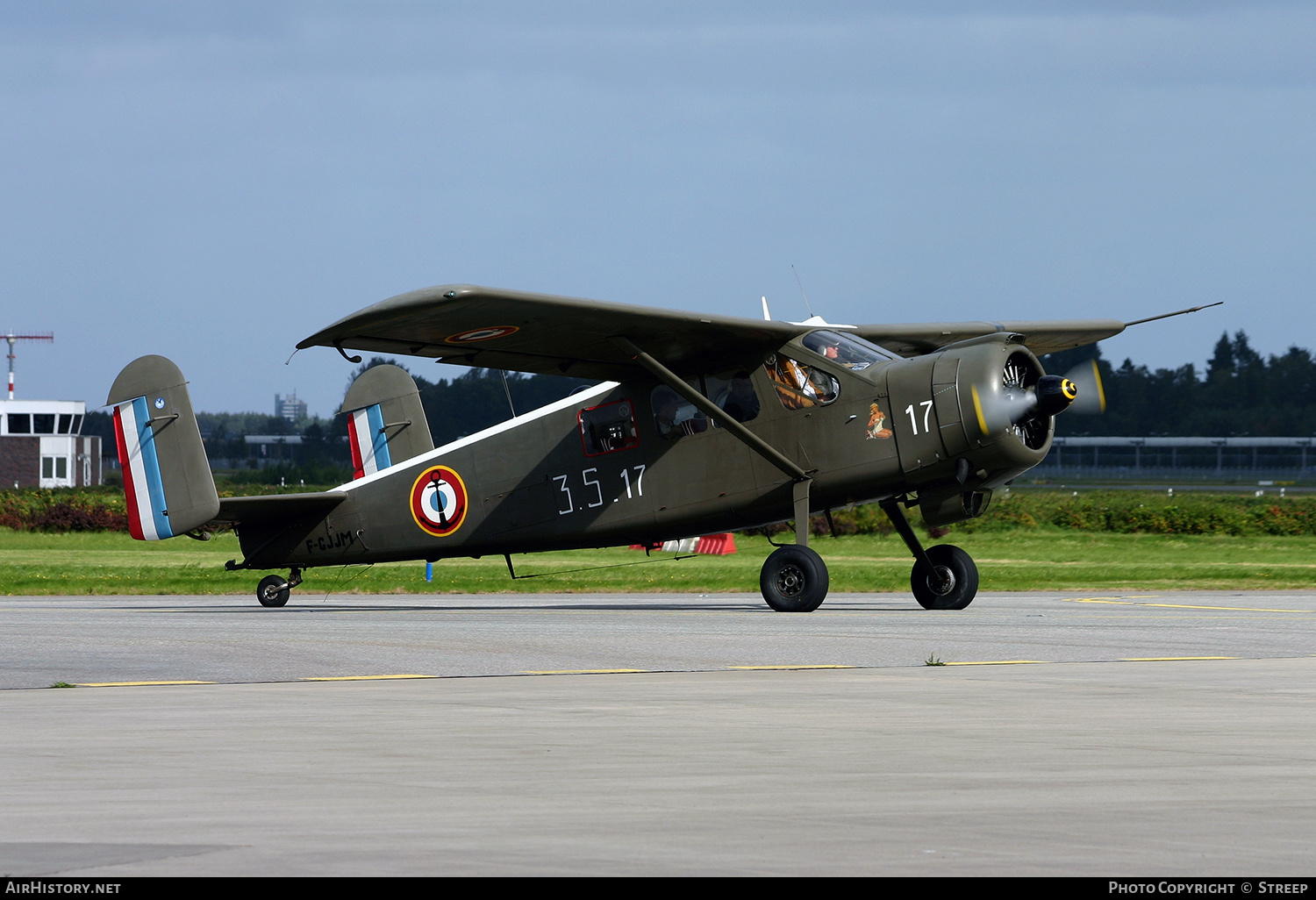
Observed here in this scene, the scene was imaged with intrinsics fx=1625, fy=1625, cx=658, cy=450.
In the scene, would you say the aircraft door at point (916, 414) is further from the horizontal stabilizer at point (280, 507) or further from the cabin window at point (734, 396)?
the horizontal stabilizer at point (280, 507)

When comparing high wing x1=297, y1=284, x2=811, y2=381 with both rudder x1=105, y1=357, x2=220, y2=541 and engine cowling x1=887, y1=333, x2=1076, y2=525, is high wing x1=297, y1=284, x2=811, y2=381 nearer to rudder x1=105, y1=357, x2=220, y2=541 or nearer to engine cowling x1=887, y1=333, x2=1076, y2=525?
engine cowling x1=887, y1=333, x2=1076, y2=525

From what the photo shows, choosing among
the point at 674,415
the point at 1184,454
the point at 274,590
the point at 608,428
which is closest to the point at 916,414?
the point at 674,415

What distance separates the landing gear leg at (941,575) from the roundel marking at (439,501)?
5.66m

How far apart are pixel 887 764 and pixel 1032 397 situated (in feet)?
37.4

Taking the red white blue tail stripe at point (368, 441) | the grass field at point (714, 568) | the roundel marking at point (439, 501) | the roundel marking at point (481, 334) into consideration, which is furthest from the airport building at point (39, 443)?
the roundel marking at point (481, 334)

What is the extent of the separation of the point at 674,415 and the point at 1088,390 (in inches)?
194

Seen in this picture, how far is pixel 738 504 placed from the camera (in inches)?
765

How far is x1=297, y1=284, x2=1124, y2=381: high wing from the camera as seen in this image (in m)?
16.5

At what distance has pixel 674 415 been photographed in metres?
19.9

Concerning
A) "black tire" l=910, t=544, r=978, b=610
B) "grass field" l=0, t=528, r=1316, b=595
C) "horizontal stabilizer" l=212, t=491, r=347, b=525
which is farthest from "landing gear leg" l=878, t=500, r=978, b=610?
"horizontal stabilizer" l=212, t=491, r=347, b=525

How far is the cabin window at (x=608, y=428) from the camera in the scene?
20203 millimetres

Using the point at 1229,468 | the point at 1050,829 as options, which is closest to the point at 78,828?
the point at 1050,829

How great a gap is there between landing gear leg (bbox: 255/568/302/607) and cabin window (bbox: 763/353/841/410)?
7946 mm

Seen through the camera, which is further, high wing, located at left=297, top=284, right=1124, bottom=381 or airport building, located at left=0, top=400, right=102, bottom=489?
airport building, located at left=0, top=400, right=102, bottom=489
